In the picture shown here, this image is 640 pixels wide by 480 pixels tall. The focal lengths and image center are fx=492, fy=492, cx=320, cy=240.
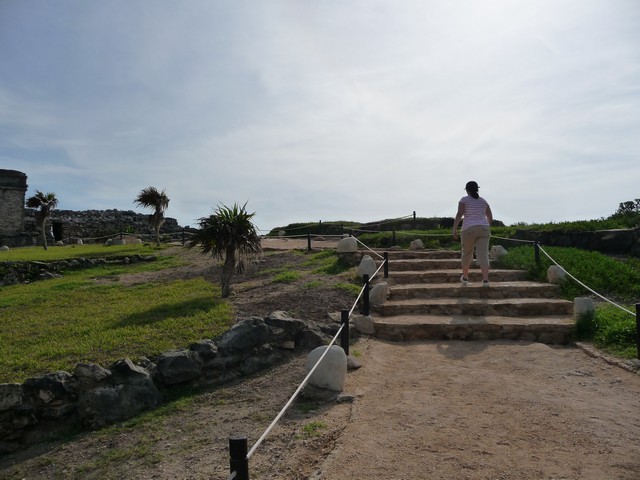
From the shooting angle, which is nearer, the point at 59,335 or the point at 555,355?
the point at 555,355

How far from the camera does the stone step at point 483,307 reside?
7555mm

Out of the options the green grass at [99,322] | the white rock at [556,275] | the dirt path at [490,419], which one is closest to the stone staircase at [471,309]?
the white rock at [556,275]

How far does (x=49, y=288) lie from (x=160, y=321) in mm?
5443

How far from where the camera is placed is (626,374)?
5215mm

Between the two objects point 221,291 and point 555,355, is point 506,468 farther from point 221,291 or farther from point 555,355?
point 221,291

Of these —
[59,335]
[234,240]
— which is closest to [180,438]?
[59,335]

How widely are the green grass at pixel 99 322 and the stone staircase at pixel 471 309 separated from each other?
8.68ft

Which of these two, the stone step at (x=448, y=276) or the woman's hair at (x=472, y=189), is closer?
the woman's hair at (x=472, y=189)

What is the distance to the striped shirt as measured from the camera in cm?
806

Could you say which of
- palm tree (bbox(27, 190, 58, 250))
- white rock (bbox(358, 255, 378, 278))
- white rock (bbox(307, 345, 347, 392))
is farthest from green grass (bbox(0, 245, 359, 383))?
palm tree (bbox(27, 190, 58, 250))

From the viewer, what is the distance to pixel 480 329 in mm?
6941

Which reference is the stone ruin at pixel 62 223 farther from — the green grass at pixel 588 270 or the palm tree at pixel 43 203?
the green grass at pixel 588 270

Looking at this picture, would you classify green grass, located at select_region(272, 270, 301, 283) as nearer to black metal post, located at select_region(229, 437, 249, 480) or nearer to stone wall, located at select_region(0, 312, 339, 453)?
stone wall, located at select_region(0, 312, 339, 453)

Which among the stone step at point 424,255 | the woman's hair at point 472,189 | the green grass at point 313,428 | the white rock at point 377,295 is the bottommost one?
the green grass at point 313,428
